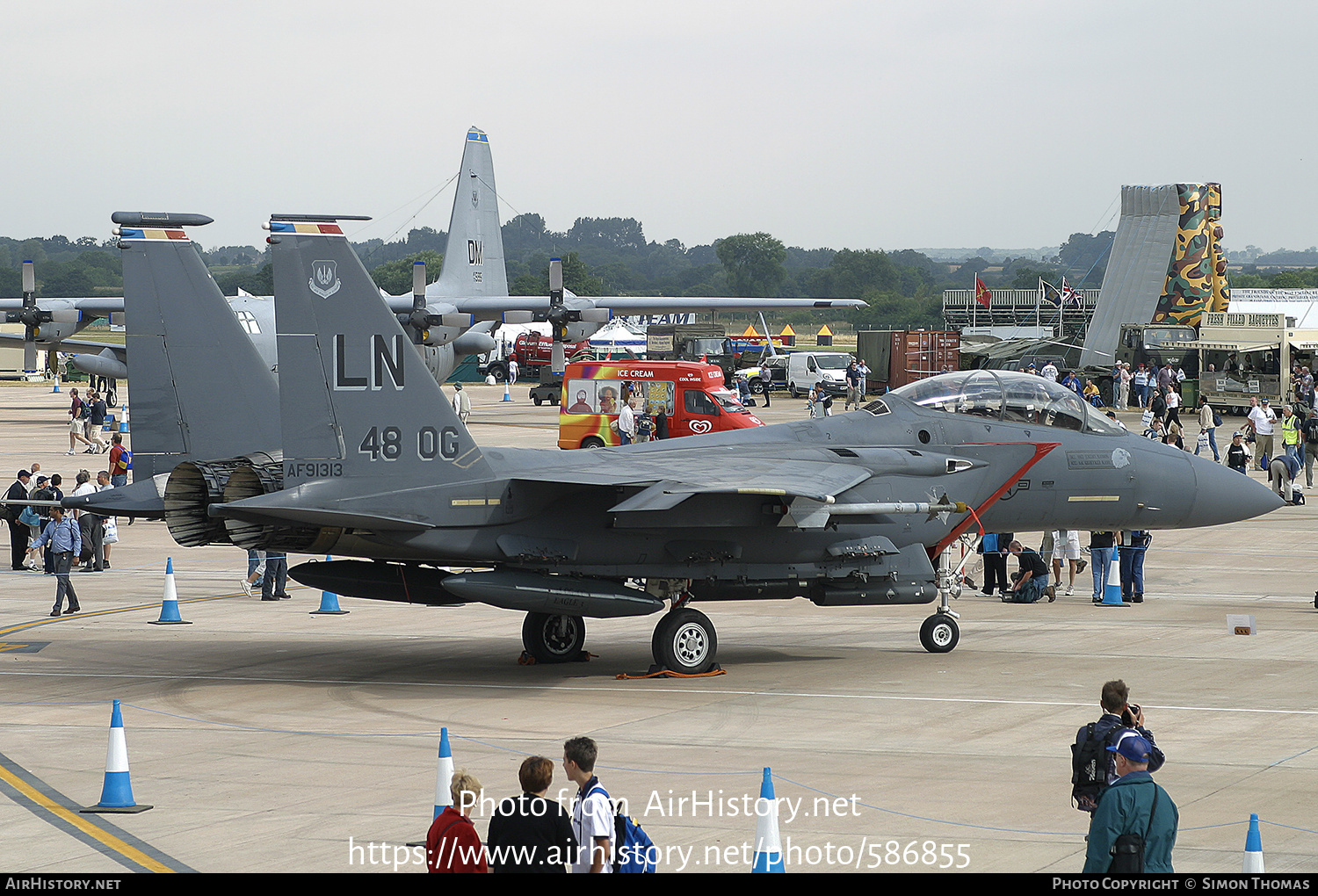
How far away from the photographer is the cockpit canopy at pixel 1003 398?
16578mm

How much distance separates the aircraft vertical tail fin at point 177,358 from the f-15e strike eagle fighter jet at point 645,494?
1598 millimetres

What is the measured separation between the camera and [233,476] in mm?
14367

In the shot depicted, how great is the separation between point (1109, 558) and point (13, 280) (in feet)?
391

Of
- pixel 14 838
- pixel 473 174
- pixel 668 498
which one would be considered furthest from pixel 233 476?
pixel 473 174

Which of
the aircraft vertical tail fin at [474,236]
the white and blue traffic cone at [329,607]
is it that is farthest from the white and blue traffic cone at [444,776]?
the aircraft vertical tail fin at [474,236]

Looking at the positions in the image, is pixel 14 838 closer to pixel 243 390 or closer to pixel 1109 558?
pixel 243 390

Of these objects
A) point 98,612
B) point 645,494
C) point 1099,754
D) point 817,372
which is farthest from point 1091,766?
point 817,372

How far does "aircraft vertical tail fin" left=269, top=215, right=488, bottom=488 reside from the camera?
546 inches

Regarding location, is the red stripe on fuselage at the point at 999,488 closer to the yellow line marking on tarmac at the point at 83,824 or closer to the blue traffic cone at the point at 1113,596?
the blue traffic cone at the point at 1113,596

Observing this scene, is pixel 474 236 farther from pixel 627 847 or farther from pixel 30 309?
pixel 627 847

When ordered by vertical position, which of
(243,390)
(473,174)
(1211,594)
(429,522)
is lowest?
(1211,594)

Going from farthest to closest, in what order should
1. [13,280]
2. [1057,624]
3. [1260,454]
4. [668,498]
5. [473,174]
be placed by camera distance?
[13,280], [473,174], [1260,454], [1057,624], [668,498]

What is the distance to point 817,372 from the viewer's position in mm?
60969

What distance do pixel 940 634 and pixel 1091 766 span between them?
852 centimetres
